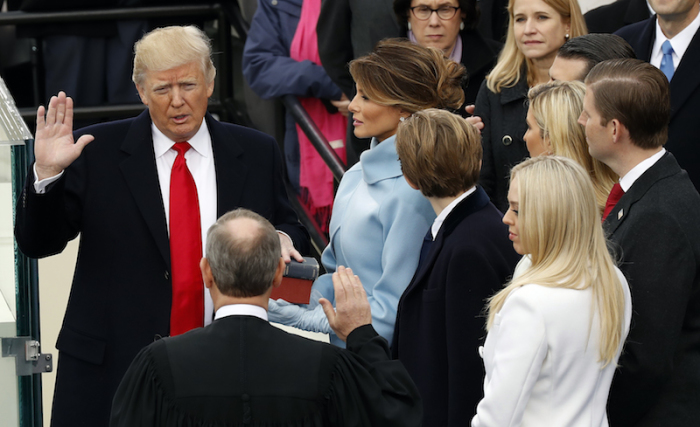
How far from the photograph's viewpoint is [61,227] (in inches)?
114

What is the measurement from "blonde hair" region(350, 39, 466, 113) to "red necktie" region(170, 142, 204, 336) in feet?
2.27

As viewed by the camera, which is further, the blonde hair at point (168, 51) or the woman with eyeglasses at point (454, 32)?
the woman with eyeglasses at point (454, 32)

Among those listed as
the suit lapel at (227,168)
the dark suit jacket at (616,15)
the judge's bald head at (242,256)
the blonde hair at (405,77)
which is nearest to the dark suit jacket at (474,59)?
the dark suit jacket at (616,15)

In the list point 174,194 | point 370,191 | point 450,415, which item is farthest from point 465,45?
point 450,415

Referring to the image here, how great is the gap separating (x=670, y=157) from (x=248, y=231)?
3.74 feet

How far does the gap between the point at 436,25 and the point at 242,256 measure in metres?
2.15

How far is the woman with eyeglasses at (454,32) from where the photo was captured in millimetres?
4020

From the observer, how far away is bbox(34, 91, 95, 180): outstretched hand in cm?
280

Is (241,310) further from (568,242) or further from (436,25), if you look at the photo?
(436,25)

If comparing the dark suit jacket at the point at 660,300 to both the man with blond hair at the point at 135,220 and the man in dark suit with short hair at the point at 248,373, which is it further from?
the man with blond hair at the point at 135,220

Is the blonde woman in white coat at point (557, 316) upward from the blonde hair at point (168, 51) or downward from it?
downward

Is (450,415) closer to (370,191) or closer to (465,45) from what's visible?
(370,191)

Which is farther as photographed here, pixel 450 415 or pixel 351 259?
pixel 351 259

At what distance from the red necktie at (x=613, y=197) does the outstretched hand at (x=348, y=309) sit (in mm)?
771
